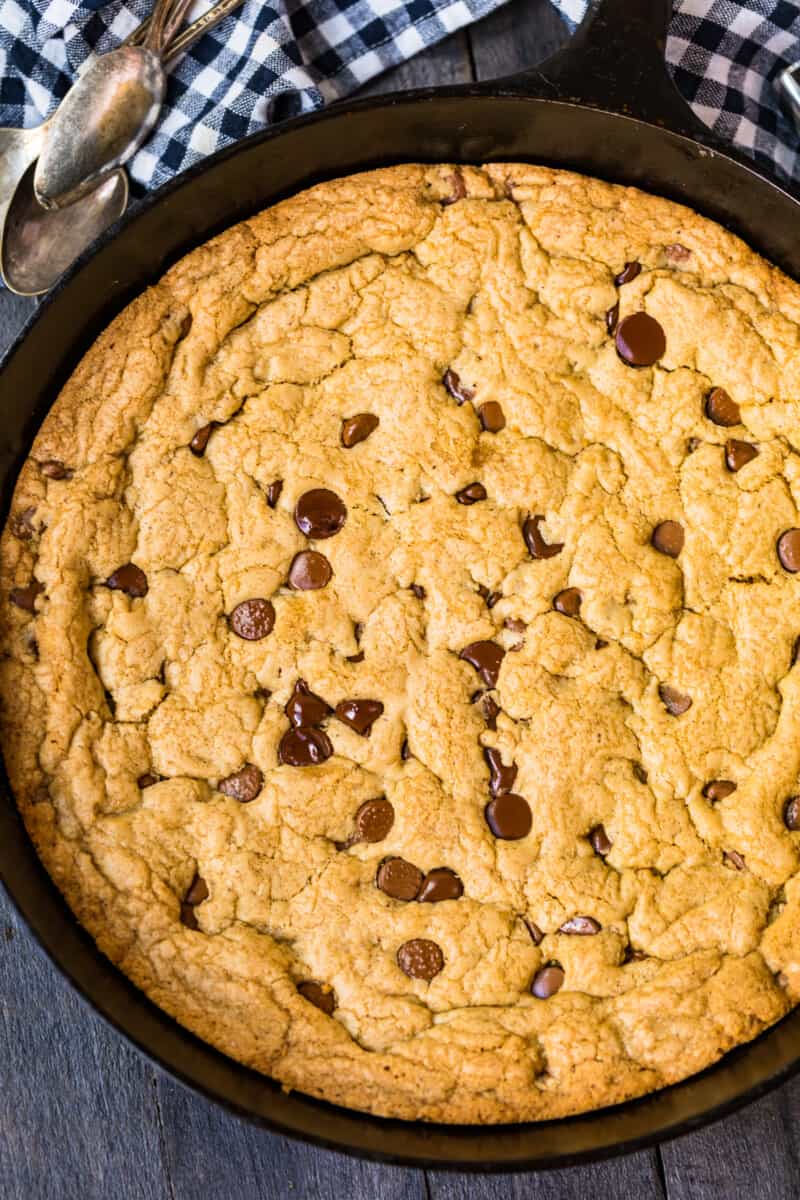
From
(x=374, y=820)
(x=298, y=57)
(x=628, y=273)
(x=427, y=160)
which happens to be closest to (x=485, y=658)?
(x=374, y=820)

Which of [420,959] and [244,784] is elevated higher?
[244,784]

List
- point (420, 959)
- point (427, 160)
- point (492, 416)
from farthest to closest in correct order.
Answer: point (427, 160), point (492, 416), point (420, 959)

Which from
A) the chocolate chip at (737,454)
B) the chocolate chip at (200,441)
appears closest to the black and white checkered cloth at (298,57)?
the chocolate chip at (200,441)

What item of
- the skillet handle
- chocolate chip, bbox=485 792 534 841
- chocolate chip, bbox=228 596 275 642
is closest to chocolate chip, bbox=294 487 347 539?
chocolate chip, bbox=228 596 275 642

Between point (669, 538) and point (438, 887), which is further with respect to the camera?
point (669, 538)

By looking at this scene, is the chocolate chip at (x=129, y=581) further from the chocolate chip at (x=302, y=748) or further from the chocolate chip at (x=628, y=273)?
the chocolate chip at (x=628, y=273)

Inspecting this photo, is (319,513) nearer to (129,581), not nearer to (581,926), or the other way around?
(129,581)
